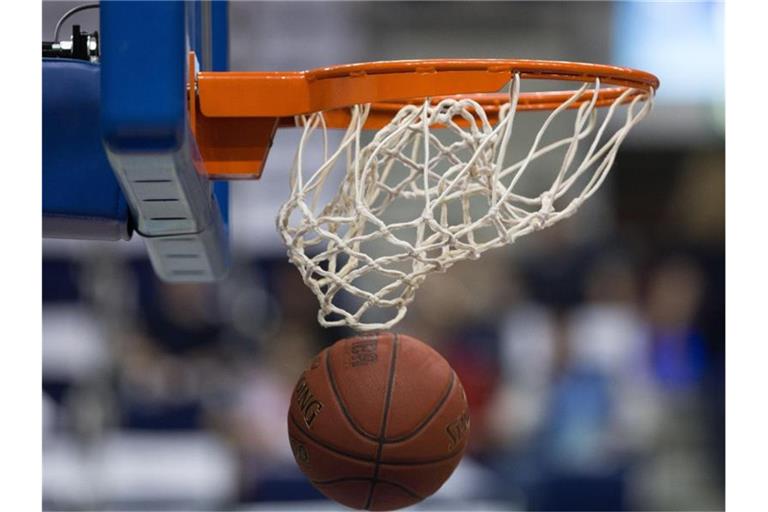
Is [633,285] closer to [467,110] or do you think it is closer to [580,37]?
[580,37]

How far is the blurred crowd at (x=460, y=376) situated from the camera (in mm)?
3543

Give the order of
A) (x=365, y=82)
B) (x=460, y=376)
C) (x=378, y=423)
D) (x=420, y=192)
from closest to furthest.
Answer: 1. (x=365, y=82)
2. (x=378, y=423)
3. (x=420, y=192)
4. (x=460, y=376)

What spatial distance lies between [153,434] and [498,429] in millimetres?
1136

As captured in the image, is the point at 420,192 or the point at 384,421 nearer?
the point at 384,421

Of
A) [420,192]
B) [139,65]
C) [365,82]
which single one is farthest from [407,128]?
[139,65]

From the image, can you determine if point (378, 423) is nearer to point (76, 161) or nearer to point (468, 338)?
point (76, 161)

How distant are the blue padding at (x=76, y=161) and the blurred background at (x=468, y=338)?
224 cm

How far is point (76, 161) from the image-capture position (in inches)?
53.1

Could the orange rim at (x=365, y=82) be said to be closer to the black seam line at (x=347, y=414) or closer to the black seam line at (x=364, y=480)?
the black seam line at (x=347, y=414)

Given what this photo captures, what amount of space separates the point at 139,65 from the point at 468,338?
2.73 meters

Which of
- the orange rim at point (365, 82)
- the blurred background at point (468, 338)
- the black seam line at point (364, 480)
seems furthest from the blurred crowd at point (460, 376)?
the orange rim at point (365, 82)

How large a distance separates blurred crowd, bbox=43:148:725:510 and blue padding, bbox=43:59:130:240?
2228mm

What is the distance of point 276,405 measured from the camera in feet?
11.9
